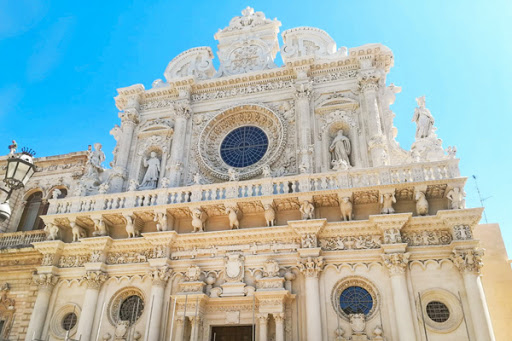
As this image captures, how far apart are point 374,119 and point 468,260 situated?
562 centimetres

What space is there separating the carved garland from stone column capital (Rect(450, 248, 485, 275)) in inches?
267

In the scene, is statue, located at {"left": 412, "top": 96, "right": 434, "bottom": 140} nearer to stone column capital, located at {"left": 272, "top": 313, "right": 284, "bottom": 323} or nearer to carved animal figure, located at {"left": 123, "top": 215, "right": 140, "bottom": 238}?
stone column capital, located at {"left": 272, "top": 313, "right": 284, "bottom": 323}

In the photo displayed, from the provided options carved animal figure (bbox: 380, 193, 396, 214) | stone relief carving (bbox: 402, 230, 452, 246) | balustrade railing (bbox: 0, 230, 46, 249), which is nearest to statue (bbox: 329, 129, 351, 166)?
carved animal figure (bbox: 380, 193, 396, 214)

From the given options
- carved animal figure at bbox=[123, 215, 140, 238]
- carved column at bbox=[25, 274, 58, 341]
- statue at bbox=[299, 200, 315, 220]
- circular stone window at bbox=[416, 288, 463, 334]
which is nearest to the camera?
circular stone window at bbox=[416, 288, 463, 334]

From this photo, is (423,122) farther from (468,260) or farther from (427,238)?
(468,260)

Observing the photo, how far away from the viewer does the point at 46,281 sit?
563 inches

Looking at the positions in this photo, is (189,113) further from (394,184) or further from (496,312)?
(496,312)

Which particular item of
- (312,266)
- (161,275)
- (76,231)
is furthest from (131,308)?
(312,266)

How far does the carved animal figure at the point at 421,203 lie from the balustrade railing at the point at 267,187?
41 centimetres

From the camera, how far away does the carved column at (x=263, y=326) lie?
38.5ft

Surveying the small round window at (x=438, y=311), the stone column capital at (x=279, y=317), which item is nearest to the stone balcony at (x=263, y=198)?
the small round window at (x=438, y=311)

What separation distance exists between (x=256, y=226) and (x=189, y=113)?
606 cm

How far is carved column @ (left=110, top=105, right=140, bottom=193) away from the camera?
1639 centimetres

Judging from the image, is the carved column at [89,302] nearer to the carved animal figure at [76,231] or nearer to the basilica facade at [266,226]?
the basilica facade at [266,226]
